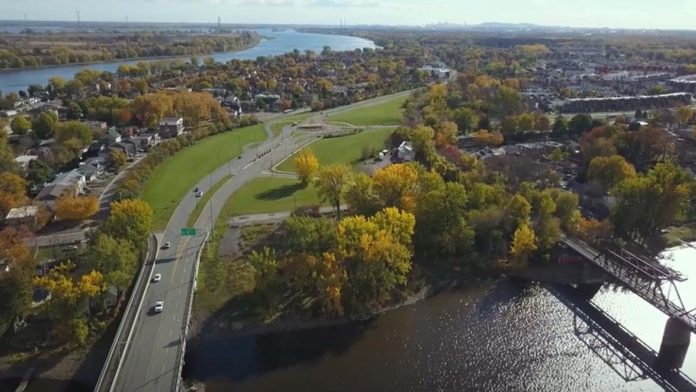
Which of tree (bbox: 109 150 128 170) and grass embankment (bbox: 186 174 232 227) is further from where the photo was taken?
tree (bbox: 109 150 128 170)

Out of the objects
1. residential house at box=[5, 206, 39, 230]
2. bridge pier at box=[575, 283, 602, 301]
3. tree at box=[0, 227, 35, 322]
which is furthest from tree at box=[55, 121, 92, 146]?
bridge pier at box=[575, 283, 602, 301]

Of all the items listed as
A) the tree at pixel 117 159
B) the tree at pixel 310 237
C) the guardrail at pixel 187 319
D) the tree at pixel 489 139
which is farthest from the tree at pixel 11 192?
the tree at pixel 489 139

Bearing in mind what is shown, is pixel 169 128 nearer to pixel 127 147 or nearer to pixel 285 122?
pixel 127 147

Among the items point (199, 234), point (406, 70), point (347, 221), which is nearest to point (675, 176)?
point (347, 221)

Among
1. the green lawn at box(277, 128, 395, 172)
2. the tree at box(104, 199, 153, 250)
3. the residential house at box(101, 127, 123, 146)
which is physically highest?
the tree at box(104, 199, 153, 250)

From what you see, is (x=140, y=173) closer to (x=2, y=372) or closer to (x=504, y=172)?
(x=2, y=372)

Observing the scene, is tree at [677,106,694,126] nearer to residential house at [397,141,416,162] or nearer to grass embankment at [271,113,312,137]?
residential house at [397,141,416,162]

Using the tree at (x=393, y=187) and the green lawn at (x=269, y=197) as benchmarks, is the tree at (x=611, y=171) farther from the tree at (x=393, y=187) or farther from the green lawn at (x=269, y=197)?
the green lawn at (x=269, y=197)
